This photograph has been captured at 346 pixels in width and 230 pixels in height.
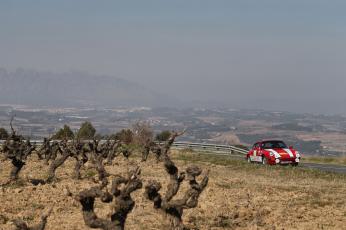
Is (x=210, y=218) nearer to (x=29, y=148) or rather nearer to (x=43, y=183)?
(x=43, y=183)

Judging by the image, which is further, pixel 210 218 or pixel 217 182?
pixel 217 182

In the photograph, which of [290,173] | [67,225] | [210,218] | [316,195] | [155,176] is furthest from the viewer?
[290,173]

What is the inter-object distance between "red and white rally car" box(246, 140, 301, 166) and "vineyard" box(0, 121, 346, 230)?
9.28 ft

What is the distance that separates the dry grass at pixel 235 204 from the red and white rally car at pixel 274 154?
4.79 m

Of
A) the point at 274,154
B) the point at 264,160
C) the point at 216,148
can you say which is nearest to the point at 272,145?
the point at 264,160

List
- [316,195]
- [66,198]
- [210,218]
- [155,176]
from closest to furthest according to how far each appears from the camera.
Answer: [210,218] < [66,198] < [316,195] < [155,176]

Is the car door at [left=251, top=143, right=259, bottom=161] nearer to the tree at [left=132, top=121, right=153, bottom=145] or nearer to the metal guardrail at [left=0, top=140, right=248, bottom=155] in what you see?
the metal guardrail at [left=0, top=140, right=248, bottom=155]

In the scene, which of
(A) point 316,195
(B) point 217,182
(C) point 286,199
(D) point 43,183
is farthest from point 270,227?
(D) point 43,183

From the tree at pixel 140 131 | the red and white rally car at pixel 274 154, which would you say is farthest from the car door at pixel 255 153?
the tree at pixel 140 131

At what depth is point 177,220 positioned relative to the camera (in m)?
14.7

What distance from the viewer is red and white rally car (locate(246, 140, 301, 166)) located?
35938 mm

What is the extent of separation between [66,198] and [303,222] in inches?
336

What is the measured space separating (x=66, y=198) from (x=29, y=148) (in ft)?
48.5

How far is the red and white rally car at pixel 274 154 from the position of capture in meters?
35.9
